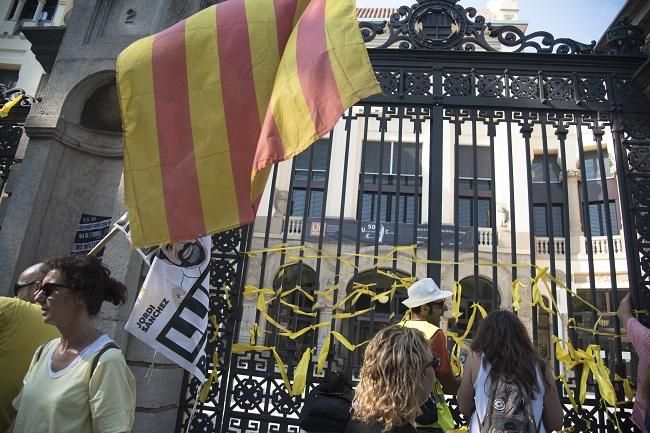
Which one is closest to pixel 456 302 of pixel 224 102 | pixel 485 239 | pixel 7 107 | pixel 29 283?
pixel 224 102

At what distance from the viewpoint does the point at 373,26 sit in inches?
194

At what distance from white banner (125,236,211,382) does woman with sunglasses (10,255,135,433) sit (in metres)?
0.97

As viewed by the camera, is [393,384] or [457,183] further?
[457,183]

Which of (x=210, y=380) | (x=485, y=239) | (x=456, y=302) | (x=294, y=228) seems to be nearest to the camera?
(x=210, y=380)

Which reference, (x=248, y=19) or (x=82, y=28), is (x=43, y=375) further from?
(x=82, y=28)

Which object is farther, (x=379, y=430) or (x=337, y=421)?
(x=337, y=421)

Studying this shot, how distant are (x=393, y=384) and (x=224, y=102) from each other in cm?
225

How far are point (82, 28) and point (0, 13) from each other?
18.5 meters

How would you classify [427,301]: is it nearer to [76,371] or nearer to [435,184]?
[435,184]

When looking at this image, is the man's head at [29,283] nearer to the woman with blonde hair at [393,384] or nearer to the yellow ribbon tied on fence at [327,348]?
the woman with blonde hair at [393,384]

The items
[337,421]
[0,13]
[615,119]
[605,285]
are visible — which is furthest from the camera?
[0,13]

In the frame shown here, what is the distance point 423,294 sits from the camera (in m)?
3.39

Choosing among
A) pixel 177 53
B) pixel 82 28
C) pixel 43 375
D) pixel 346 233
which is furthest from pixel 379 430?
pixel 346 233

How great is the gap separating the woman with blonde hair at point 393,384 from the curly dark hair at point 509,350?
2.06 feet
